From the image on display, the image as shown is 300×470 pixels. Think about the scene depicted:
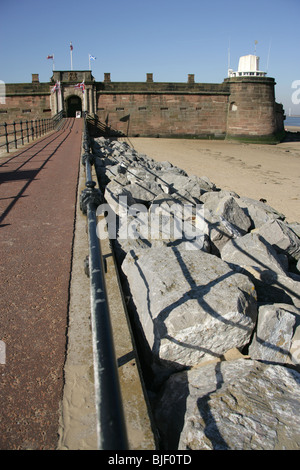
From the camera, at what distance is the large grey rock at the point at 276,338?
99.6 inches

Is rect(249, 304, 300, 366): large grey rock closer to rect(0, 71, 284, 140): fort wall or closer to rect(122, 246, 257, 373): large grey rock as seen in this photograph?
rect(122, 246, 257, 373): large grey rock

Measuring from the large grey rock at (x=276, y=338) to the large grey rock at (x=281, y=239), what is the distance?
254cm

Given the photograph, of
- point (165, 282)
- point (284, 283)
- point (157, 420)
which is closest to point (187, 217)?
point (284, 283)

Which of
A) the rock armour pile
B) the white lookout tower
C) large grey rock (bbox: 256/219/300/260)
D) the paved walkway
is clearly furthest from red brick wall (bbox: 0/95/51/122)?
the rock armour pile

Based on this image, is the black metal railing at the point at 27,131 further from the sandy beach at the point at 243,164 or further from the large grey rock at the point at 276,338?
the large grey rock at the point at 276,338

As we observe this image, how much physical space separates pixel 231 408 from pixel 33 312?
4.65 feet

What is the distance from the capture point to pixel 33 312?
245 centimetres

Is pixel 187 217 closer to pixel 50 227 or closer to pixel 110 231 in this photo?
pixel 110 231

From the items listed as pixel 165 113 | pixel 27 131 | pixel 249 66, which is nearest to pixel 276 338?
pixel 27 131

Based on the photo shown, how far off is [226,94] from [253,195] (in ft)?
63.2

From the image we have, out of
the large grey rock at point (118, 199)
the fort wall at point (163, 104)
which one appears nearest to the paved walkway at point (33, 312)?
the large grey rock at point (118, 199)

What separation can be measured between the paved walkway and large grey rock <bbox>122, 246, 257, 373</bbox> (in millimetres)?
606

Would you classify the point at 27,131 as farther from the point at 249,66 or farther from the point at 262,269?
the point at 249,66

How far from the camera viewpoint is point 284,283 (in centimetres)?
357
